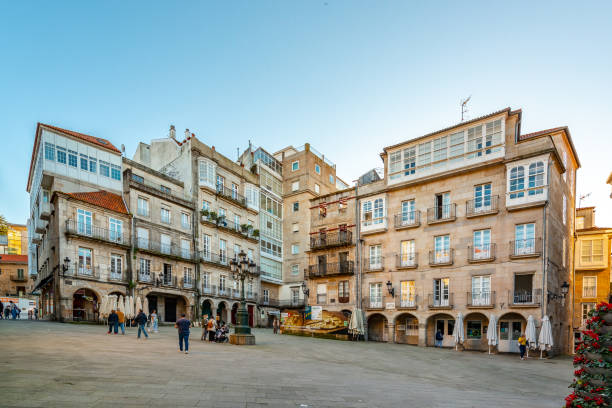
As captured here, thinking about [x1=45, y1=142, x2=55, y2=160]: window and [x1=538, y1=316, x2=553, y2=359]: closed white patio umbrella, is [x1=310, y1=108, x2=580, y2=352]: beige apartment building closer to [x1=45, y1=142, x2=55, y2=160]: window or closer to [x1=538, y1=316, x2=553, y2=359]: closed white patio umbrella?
[x1=538, y1=316, x2=553, y2=359]: closed white patio umbrella

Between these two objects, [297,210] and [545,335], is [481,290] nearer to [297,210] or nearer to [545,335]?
[545,335]

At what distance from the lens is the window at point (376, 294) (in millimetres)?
28191

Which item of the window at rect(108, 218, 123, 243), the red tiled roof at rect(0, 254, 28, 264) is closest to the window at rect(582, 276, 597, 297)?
the window at rect(108, 218, 123, 243)

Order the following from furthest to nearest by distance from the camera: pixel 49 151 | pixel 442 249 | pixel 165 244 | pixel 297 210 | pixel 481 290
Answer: pixel 297 210 < pixel 165 244 < pixel 49 151 < pixel 442 249 < pixel 481 290

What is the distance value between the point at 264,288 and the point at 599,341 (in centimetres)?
4083

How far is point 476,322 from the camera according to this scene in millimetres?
→ 24250

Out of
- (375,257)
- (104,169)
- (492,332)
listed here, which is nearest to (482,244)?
(492,332)

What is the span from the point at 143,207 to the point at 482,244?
2815 cm

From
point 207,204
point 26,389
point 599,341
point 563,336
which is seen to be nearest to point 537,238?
point 563,336

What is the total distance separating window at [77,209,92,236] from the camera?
2690cm

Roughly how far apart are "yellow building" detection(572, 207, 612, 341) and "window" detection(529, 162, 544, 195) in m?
13.9

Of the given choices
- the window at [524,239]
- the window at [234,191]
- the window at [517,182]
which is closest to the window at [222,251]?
the window at [234,191]

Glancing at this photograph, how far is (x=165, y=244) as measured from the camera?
33.1m

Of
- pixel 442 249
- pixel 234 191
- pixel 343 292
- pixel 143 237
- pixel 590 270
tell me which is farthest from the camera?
pixel 234 191
